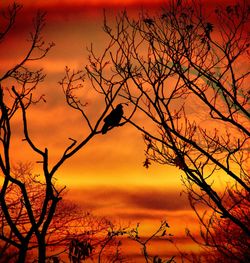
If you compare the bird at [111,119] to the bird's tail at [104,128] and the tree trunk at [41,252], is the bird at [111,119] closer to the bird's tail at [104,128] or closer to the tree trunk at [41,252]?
the bird's tail at [104,128]

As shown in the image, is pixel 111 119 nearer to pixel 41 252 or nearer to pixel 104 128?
pixel 104 128

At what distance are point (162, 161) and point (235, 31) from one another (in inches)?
122

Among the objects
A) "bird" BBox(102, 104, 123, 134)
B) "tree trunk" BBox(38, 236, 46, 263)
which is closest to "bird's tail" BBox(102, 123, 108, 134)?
"bird" BBox(102, 104, 123, 134)

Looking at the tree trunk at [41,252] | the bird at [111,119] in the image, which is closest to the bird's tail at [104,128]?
the bird at [111,119]

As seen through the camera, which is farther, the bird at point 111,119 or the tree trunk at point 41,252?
the bird at point 111,119

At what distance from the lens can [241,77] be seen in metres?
10.5

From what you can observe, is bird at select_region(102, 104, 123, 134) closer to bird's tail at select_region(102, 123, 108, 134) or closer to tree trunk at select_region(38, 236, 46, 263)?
bird's tail at select_region(102, 123, 108, 134)

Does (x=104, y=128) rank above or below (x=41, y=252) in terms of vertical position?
above

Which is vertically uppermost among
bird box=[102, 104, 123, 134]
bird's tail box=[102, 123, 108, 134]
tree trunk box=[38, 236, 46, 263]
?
bird box=[102, 104, 123, 134]

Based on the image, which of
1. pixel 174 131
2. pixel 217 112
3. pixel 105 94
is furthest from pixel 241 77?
pixel 105 94

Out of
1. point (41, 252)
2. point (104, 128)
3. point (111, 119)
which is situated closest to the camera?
point (41, 252)

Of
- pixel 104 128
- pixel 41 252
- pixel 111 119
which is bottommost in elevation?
pixel 41 252

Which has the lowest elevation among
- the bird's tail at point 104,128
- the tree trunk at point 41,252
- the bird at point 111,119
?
the tree trunk at point 41,252

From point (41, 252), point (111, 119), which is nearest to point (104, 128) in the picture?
point (111, 119)
